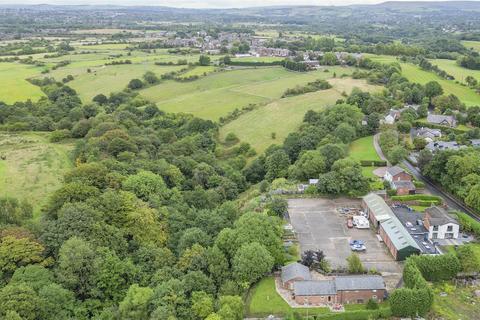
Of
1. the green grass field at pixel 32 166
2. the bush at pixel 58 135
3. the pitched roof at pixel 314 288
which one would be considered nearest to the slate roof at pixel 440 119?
the pitched roof at pixel 314 288

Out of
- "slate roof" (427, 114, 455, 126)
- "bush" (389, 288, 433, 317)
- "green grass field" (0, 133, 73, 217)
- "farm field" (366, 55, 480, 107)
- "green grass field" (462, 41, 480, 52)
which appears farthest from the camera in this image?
"green grass field" (462, 41, 480, 52)

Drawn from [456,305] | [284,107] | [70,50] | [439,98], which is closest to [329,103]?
[284,107]

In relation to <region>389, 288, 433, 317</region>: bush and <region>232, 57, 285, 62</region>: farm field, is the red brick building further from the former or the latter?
<region>232, 57, 285, 62</region>: farm field

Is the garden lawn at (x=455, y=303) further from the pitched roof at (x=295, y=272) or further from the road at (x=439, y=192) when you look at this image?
the road at (x=439, y=192)

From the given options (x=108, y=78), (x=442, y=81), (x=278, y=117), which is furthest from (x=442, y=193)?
(x=108, y=78)

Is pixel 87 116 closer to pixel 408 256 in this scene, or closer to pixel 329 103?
pixel 329 103

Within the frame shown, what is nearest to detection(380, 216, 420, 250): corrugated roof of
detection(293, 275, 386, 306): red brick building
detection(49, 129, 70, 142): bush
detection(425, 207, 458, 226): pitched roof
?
detection(425, 207, 458, 226): pitched roof
